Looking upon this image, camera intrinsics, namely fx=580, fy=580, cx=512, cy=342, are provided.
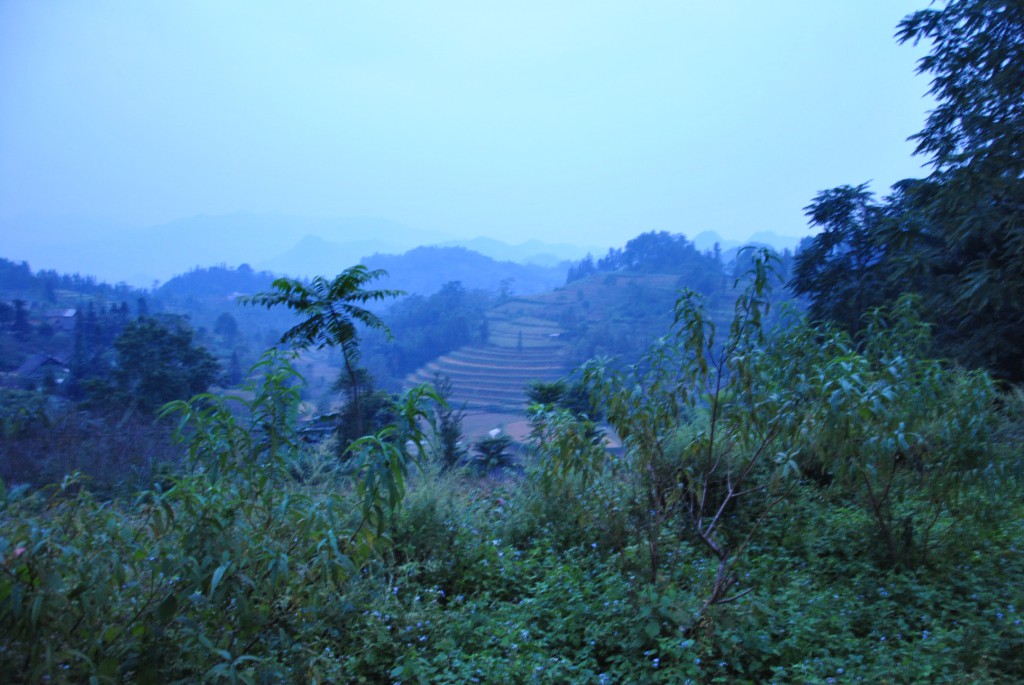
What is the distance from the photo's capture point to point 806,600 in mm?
2791

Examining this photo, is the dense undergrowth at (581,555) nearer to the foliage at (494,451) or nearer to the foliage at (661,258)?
the foliage at (494,451)

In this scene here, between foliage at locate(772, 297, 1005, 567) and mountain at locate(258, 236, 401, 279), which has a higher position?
mountain at locate(258, 236, 401, 279)

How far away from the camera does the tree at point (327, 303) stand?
4023 millimetres

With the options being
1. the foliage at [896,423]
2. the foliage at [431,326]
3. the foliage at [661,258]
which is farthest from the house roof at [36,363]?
the foliage at [661,258]

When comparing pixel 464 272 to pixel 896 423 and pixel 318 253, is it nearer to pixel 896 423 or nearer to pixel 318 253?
pixel 318 253

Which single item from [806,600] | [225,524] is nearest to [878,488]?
[806,600]

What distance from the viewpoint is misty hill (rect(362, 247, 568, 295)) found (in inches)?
417

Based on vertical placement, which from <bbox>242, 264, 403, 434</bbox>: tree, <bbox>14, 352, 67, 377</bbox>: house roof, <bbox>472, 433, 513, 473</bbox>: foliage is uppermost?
<bbox>242, 264, 403, 434</bbox>: tree

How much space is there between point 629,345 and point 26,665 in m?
6.84

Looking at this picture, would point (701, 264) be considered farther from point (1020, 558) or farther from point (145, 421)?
point (145, 421)

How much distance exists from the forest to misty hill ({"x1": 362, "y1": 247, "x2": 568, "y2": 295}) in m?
5.12

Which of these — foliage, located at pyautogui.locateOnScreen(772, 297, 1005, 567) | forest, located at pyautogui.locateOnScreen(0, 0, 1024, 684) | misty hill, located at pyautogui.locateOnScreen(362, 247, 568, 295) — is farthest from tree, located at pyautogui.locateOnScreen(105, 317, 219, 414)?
foliage, located at pyautogui.locateOnScreen(772, 297, 1005, 567)

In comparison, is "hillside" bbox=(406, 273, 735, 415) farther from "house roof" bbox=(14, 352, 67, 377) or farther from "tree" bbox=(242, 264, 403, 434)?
"house roof" bbox=(14, 352, 67, 377)

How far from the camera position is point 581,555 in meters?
3.51
